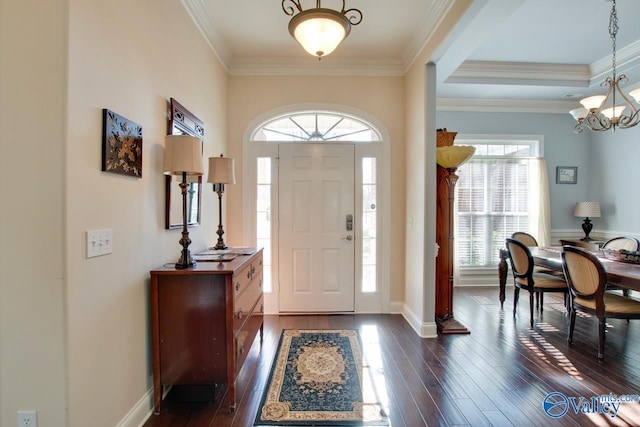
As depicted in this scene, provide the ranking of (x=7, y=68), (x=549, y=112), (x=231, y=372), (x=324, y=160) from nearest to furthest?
1. (x=7, y=68)
2. (x=231, y=372)
3. (x=324, y=160)
4. (x=549, y=112)

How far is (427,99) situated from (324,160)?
1.34 m

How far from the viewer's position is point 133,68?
179cm

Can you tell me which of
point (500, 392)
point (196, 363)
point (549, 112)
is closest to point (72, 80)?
point (196, 363)

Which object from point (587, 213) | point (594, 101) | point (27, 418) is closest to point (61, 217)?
point (27, 418)

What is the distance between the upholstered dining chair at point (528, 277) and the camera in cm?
340

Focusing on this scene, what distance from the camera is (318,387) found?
86.0 inches

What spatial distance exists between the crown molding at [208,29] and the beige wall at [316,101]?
12.8 inches

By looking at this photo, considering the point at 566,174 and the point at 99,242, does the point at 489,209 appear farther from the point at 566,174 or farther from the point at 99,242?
the point at 99,242

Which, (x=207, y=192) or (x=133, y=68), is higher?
(x=133, y=68)

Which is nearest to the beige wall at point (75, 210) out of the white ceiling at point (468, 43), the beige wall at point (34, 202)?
the beige wall at point (34, 202)

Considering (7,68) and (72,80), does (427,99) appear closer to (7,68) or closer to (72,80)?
(72,80)

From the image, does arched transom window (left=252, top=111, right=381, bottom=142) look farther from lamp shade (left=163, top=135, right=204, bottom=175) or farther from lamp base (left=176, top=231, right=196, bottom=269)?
lamp base (left=176, top=231, right=196, bottom=269)

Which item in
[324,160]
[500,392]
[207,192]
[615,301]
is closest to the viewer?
[500,392]

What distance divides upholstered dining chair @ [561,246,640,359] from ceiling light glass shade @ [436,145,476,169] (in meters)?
1.30
